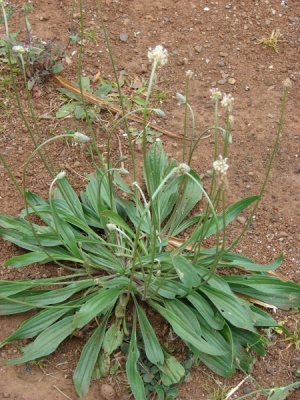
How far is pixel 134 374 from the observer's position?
299cm

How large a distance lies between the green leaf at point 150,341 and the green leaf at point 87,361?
0.19 metres

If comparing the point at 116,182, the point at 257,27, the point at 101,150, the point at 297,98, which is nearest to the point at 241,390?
the point at 116,182

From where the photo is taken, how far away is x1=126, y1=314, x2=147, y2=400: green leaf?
2.94 meters

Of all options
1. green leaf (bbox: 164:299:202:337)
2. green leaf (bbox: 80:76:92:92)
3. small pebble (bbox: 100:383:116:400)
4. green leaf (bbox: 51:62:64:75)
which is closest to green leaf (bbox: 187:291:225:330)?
green leaf (bbox: 164:299:202:337)

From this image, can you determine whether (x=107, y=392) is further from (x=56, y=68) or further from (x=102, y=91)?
(x=56, y=68)

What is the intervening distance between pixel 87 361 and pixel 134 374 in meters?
0.25

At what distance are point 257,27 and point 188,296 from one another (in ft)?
8.59

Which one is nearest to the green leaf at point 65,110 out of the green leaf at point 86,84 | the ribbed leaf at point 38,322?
the green leaf at point 86,84

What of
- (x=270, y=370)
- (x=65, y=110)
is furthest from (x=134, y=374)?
(x=65, y=110)

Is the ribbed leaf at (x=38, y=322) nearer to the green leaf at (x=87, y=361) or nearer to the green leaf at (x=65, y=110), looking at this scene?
the green leaf at (x=87, y=361)

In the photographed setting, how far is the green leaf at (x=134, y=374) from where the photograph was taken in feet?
9.63

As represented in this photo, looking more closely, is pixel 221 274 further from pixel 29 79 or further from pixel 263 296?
pixel 29 79

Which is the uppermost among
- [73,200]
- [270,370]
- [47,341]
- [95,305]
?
[73,200]

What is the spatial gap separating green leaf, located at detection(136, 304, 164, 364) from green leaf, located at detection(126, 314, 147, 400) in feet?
0.19
